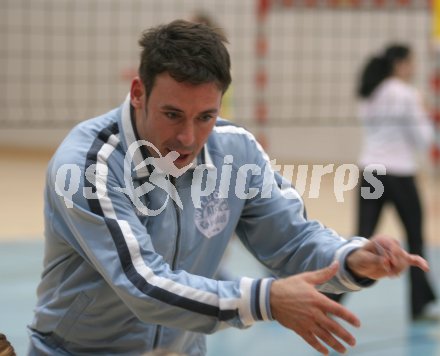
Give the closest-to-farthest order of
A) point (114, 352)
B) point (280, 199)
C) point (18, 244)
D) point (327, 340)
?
point (327, 340)
point (114, 352)
point (280, 199)
point (18, 244)

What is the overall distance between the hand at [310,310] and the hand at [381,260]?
8.3 inches

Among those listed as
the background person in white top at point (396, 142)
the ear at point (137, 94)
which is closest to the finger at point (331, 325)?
the ear at point (137, 94)

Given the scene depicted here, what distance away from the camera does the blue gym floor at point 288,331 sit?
4.85 metres

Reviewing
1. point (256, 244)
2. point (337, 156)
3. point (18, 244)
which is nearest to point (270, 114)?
point (337, 156)

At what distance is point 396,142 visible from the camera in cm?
567

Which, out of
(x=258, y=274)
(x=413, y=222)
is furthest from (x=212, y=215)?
(x=258, y=274)

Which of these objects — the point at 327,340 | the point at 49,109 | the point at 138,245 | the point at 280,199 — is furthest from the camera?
the point at 49,109

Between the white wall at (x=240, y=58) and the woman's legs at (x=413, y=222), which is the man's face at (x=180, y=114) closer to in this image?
the woman's legs at (x=413, y=222)

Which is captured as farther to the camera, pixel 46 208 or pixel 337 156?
pixel 337 156

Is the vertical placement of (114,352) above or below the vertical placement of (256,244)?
below

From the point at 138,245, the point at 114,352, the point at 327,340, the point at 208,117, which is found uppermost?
the point at 208,117

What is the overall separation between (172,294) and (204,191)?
18.0 inches

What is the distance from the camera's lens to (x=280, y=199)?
8.55 feet

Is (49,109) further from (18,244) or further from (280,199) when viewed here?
(280,199)
